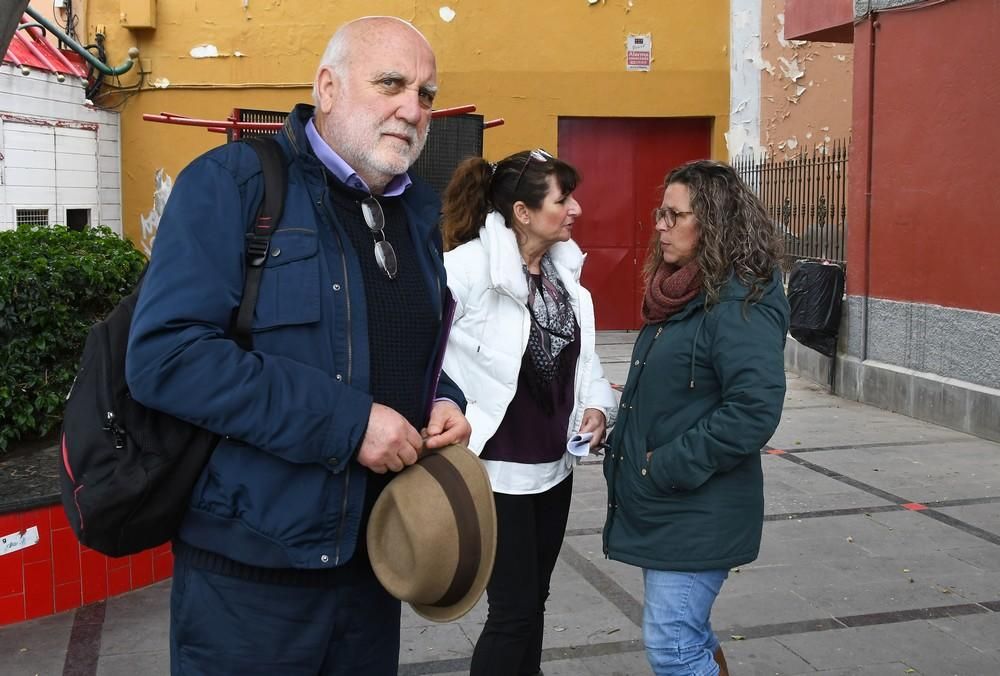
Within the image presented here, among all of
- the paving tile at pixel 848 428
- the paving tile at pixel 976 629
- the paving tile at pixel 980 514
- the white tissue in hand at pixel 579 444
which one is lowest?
the paving tile at pixel 976 629

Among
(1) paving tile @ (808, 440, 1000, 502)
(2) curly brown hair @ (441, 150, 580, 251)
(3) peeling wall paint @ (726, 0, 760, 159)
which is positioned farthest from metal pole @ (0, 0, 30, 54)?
(3) peeling wall paint @ (726, 0, 760, 159)

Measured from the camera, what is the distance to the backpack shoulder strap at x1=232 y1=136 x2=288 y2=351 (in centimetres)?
209

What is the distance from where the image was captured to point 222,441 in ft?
6.91

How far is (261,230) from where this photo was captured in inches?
83.7

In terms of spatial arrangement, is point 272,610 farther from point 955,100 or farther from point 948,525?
point 955,100

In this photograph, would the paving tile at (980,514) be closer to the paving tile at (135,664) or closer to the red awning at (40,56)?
the paving tile at (135,664)

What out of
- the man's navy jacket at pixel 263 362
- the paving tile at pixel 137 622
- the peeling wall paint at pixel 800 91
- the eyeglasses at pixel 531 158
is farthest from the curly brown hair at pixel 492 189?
the peeling wall paint at pixel 800 91

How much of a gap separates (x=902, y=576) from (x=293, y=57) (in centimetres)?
1136

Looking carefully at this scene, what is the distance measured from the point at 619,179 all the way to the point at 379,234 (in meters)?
12.7

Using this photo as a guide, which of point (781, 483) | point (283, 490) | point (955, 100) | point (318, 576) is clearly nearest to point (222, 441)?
point (283, 490)

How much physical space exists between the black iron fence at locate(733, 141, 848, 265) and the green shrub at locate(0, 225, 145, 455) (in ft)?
21.8

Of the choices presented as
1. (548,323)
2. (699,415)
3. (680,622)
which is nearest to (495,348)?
(548,323)

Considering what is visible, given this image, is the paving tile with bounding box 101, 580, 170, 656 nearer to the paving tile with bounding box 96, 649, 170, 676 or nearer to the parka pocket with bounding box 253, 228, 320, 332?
the paving tile with bounding box 96, 649, 170, 676

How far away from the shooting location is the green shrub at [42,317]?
189 inches
